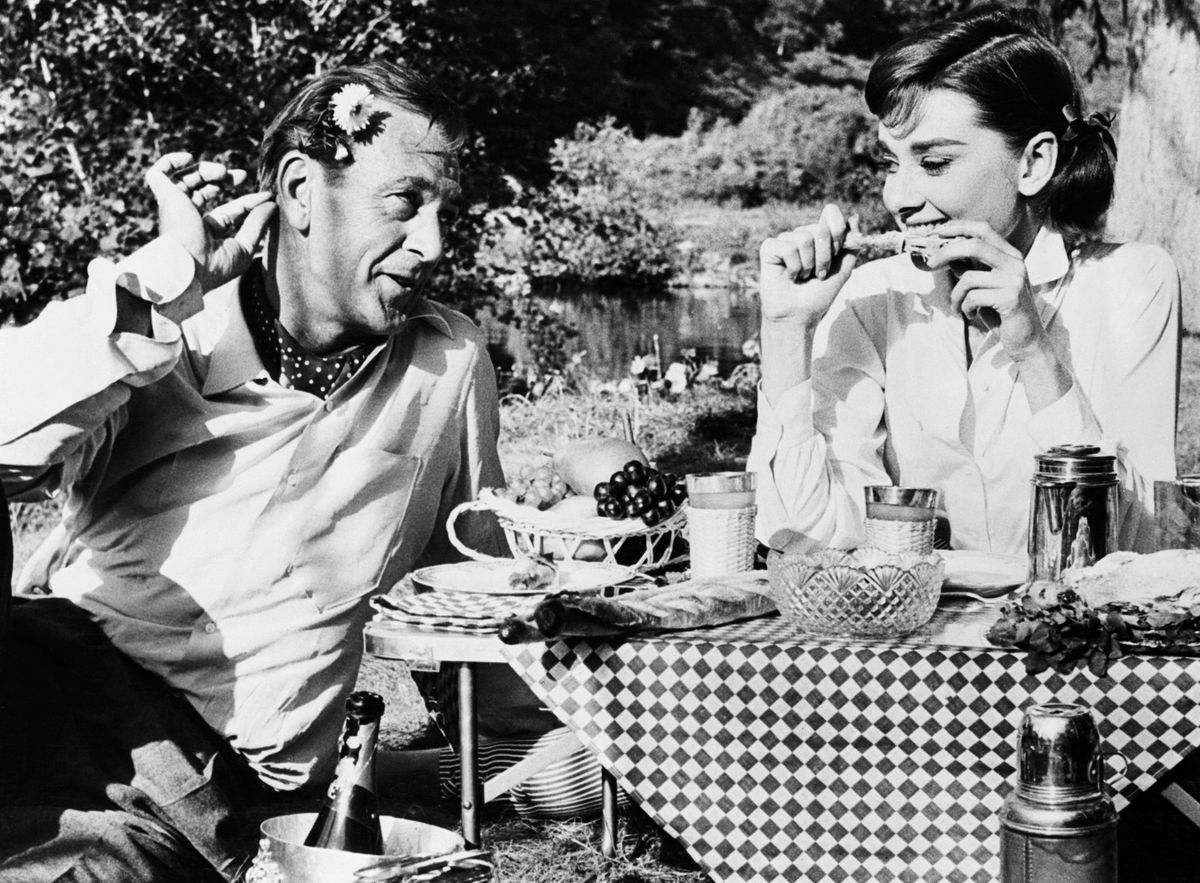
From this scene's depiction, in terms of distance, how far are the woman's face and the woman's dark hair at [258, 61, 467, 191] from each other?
977mm

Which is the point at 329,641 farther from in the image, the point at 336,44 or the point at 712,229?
the point at 712,229

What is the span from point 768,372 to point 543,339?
6787mm

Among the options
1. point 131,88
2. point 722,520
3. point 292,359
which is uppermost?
point 131,88

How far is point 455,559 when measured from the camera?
3611mm

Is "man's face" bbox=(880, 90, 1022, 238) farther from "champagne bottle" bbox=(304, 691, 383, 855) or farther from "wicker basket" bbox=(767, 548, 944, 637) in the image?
"champagne bottle" bbox=(304, 691, 383, 855)

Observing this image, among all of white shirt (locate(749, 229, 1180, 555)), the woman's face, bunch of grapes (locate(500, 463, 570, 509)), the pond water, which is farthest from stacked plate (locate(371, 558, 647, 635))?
the pond water

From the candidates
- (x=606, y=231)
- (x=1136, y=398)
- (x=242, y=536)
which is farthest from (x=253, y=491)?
(x=606, y=231)

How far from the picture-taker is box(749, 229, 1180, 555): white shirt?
10.1ft

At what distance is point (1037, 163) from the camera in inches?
130

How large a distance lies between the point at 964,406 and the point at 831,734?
3.55 feet

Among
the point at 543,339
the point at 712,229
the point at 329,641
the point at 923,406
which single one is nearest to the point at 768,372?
the point at 923,406

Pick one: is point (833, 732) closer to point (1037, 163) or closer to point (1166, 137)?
point (1037, 163)

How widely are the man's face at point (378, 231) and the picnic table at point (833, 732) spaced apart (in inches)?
43.5

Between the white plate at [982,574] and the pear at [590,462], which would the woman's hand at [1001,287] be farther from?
the pear at [590,462]
